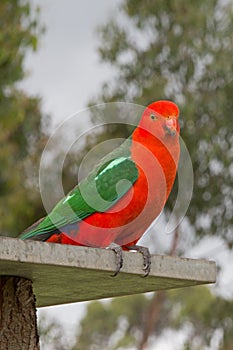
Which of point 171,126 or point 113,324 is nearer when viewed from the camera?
point 171,126

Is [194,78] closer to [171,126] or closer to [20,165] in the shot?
[20,165]

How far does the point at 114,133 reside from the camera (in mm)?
18750

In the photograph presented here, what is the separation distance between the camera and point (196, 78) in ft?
64.3

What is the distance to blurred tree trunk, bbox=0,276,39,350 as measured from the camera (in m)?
4.45

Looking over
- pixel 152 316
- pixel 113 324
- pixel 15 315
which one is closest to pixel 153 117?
pixel 15 315

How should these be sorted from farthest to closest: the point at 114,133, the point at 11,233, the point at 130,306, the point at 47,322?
the point at 130,306 → the point at 114,133 → the point at 11,233 → the point at 47,322

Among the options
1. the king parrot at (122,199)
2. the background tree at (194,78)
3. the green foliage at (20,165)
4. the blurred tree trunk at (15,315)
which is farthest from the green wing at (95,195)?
the background tree at (194,78)

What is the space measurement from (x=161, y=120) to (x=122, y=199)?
0.52m

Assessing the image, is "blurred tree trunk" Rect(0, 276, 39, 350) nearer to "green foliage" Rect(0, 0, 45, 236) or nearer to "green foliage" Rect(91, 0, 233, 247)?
"green foliage" Rect(0, 0, 45, 236)

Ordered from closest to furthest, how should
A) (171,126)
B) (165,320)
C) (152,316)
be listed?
(171,126)
(152,316)
(165,320)

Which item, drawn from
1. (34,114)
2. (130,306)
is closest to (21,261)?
(34,114)

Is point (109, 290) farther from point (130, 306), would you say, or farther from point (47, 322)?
point (130, 306)

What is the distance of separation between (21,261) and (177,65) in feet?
52.6

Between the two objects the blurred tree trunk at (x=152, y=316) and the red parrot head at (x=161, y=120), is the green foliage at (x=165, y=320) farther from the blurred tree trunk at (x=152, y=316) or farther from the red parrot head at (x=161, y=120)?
the red parrot head at (x=161, y=120)
